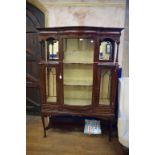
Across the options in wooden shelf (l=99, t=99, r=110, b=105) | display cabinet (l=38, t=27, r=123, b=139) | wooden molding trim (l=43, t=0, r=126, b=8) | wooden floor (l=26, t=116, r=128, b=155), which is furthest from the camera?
wooden molding trim (l=43, t=0, r=126, b=8)

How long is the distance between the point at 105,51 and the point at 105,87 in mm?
478

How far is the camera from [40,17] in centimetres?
285

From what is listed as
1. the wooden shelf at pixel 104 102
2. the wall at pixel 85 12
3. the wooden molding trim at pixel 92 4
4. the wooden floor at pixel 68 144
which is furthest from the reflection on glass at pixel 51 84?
the wooden molding trim at pixel 92 4

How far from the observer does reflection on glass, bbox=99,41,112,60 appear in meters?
2.19

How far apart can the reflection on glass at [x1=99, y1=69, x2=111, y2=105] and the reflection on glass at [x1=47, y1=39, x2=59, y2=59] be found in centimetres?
68

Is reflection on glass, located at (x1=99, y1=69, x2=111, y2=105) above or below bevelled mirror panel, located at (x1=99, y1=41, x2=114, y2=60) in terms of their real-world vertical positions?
below

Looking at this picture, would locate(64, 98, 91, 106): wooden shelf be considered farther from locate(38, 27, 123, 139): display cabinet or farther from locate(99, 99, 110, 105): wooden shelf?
locate(99, 99, 110, 105): wooden shelf

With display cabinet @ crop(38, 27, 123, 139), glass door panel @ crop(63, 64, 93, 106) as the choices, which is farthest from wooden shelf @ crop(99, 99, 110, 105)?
glass door panel @ crop(63, 64, 93, 106)

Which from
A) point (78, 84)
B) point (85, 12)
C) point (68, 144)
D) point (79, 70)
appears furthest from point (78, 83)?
point (85, 12)
